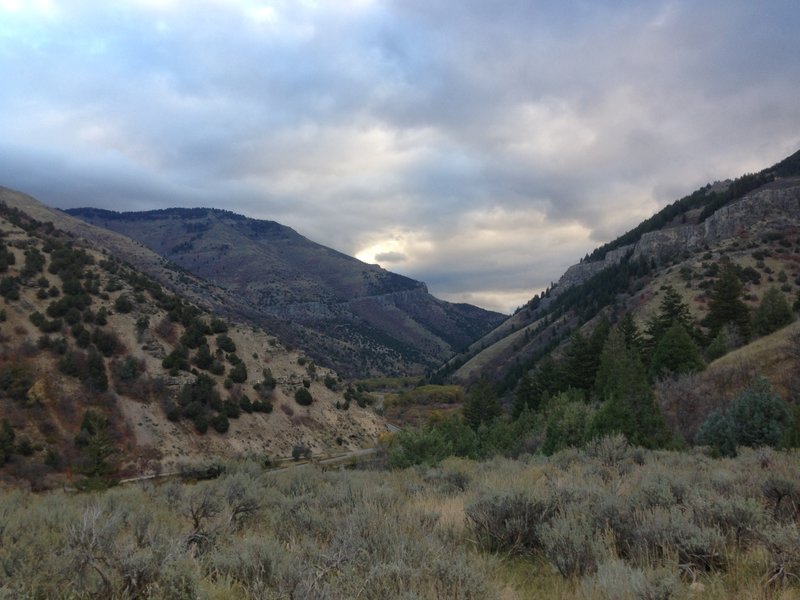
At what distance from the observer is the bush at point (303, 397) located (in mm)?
60156

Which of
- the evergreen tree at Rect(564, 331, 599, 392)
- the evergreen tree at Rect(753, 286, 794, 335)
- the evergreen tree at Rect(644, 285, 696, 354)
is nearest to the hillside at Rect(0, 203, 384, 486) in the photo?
the evergreen tree at Rect(564, 331, 599, 392)

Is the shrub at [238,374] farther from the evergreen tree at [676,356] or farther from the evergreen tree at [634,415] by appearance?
the evergreen tree at [676,356]

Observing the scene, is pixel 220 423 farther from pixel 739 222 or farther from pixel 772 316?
pixel 739 222

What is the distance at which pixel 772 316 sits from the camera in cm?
4359

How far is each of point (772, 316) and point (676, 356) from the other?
12.4 meters

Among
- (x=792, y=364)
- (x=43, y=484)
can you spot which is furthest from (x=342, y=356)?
(x=792, y=364)

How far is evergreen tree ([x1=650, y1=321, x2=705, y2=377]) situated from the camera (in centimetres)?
3853

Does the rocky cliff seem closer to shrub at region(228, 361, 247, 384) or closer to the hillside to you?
the hillside

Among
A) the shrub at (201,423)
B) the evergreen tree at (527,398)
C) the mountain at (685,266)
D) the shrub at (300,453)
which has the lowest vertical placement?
the shrub at (300,453)

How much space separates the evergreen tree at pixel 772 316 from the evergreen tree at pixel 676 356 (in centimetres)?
962

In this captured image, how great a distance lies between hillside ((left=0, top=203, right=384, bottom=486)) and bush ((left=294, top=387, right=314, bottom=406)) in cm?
18

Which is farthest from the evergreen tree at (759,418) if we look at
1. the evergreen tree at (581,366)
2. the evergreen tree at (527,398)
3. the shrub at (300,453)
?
the shrub at (300,453)

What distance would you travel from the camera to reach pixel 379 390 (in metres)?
136

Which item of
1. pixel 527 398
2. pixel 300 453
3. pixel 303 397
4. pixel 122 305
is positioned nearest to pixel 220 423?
pixel 300 453
